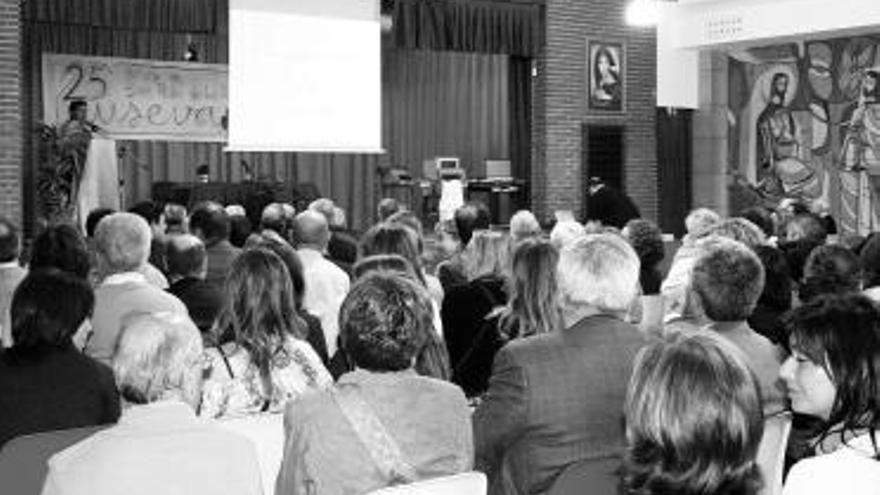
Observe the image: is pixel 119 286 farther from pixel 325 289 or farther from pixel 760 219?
pixel 760 219

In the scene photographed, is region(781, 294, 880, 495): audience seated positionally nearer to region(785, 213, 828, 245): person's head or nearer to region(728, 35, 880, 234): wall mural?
region(785, 213, 828, 245): person's head

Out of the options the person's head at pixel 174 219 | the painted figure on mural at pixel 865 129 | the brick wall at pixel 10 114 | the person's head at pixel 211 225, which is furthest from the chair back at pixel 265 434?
the painted figure on mural at pixel 865 129

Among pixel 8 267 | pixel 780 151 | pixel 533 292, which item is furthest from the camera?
pixel 780 151

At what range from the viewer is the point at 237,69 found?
12.5m

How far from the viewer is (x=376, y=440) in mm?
2922

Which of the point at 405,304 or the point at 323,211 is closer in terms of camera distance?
the point at 405,304

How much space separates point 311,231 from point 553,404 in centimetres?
347

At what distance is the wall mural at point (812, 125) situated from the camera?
14297mm

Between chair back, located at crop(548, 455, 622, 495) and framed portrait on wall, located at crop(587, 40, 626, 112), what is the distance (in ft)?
41.4

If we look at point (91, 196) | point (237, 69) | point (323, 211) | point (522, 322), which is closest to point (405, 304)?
point (522, 322)

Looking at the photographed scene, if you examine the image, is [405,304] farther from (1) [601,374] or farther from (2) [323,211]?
(2) [323,211]

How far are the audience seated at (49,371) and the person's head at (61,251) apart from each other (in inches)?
63.9

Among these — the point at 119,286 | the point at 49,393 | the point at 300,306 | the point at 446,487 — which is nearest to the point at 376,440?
the point at 446,487

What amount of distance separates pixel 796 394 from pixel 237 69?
33.7 feet
